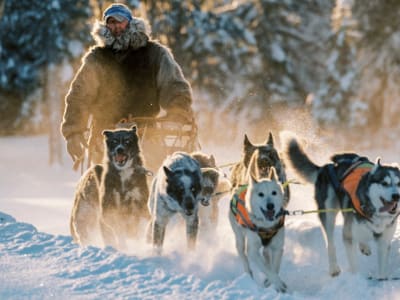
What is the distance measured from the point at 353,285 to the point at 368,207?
62 centimetres

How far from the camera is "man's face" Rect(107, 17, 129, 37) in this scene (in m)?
8.35

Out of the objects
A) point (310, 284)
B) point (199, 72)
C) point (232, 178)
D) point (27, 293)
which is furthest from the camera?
point (199, 72)

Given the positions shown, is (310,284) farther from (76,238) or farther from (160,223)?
(76,238)

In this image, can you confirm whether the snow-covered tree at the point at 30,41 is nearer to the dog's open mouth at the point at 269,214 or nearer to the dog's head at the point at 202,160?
the dog's head at the point at 202,160

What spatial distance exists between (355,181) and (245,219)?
952 mm

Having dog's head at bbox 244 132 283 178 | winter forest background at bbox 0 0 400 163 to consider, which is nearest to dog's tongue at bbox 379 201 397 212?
dog's head at bbox 244 132 283 178

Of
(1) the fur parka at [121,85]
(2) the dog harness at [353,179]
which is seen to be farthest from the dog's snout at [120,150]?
(2) the dog harness at [353,179]

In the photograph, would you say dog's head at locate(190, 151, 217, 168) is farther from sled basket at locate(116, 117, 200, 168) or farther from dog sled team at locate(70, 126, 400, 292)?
sled basket at locate(116, 117, 200, 168)

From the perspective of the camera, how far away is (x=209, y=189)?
7492mm

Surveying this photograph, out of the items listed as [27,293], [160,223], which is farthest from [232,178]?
[27,293]

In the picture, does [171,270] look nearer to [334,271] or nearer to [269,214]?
[269,214]

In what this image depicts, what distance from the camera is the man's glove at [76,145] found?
8.41 meters

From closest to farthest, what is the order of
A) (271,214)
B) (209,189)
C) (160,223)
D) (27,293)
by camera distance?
1. (27,293)
2. (271,214)
3. (160,223)
4. (209,189)

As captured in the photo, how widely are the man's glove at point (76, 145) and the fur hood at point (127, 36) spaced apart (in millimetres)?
1090
